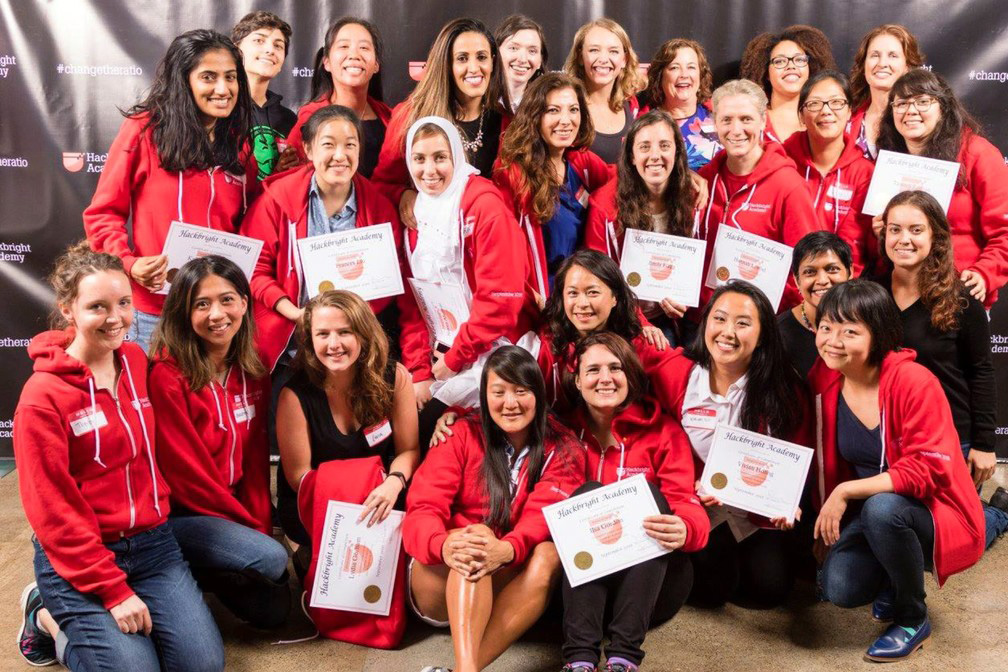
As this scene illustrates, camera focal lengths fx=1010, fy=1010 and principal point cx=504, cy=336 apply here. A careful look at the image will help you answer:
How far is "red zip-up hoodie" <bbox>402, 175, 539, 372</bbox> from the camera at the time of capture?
3.67 meters

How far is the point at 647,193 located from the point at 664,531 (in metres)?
1.40

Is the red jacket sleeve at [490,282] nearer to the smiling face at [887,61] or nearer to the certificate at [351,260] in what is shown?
the certificate at [351,260]

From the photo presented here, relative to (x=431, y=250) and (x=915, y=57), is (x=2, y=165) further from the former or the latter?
(x=915, y=57)

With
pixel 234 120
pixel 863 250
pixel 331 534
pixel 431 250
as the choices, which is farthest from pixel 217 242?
pixel 863 250

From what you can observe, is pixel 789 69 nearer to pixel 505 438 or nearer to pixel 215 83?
pixel 505 438

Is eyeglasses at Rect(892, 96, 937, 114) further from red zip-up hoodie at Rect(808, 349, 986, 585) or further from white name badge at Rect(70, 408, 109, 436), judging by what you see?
white name badge at Rect(70, 408, 109, 436)

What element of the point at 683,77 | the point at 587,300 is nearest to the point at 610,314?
the point at 587,300

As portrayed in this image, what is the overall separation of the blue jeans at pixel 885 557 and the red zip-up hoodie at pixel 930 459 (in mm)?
52

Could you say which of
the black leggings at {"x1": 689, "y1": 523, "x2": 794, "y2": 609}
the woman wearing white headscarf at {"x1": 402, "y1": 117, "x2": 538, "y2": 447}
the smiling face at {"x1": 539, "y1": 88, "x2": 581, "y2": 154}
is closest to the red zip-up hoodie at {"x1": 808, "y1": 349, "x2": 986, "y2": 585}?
the black leggings at {"x1": 689, "y1": 523, "x2": 794, "y2": 609}

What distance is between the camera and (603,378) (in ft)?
11.1

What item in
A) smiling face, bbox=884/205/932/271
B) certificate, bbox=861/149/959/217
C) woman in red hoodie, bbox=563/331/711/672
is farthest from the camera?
certificate, bbox=861/149/959/217

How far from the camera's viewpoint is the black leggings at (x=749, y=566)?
3609mm

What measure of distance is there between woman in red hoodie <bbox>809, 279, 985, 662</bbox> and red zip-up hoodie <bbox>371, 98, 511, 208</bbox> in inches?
62.5

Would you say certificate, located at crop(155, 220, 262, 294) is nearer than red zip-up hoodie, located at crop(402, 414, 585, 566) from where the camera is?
No
